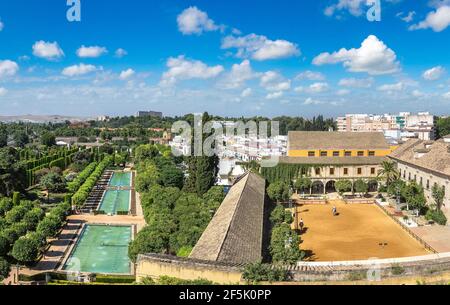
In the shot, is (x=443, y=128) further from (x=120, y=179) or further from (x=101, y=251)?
(x=101, y=251)

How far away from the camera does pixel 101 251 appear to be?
103 ft

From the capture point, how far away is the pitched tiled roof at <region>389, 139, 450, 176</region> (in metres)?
36.3

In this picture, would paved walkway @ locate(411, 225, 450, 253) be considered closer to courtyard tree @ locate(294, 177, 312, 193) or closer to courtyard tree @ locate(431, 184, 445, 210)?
courtyard tree @ locate(431, 184, 445, 210)

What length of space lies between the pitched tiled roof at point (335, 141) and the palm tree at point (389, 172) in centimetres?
532

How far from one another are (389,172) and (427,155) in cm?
585

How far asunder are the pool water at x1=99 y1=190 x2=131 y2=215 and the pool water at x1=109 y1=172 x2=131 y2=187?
6.89 meters

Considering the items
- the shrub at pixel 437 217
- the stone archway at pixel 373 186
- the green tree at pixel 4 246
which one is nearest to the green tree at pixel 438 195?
the shrub at pixel 437 217

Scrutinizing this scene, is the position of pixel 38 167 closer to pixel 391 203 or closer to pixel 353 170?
pixel 353 170

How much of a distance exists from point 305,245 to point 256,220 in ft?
A: 16.5

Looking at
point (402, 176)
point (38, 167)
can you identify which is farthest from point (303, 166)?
point (38, 167)

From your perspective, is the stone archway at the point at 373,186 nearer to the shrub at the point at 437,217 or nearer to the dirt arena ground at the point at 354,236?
the dirt arena ground at the point at 354,236

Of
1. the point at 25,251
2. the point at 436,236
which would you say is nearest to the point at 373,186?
the point at 436,236

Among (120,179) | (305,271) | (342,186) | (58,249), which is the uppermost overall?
(305,271)

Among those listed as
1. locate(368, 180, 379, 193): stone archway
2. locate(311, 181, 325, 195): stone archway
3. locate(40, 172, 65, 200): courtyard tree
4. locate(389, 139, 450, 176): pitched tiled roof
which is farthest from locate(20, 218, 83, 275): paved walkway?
locate(368, 180, 379, 193): stone archway
